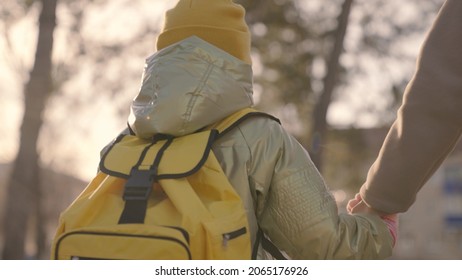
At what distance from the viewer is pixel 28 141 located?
949 centimetres

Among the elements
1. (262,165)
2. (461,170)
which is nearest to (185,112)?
(262,165)

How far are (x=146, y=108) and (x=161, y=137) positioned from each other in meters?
0.09

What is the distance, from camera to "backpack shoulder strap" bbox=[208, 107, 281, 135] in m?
1.95

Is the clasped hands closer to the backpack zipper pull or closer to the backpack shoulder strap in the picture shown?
the backpack shoulder strap

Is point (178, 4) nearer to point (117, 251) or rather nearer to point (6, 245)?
point (117, 251)

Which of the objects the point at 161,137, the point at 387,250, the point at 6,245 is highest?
the point at 161,137

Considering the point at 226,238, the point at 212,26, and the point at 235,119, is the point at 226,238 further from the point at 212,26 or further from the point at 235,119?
the point at 212,26

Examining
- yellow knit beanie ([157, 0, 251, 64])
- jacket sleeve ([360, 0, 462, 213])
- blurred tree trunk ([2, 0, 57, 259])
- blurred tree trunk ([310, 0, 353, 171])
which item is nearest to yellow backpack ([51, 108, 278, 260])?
yellow knit beanie ([157, 0, 251, 64])

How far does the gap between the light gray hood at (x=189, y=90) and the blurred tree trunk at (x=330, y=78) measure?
8.61m

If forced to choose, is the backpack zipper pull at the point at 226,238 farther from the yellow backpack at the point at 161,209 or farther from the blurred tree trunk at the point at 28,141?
the blurred tree trunk at the point at 28,141

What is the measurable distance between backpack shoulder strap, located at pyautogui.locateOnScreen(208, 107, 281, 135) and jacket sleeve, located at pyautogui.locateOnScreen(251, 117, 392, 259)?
2.1 inches

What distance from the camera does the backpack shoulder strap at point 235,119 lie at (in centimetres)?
195

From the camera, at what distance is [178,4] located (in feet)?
7.26

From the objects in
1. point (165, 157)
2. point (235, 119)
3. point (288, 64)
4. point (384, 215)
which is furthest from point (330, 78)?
point (165, 157)
